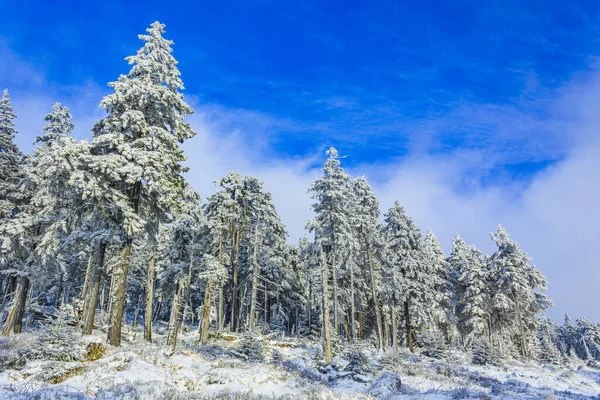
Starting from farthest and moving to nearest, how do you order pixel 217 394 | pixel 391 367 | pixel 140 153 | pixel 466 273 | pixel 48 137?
pixel 466 273, pixel 48 137, pixel 391 367, pixel 140 153, pixel 217 394

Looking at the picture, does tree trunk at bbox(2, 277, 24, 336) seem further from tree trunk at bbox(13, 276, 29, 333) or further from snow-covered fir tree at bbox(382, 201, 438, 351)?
snow-covered fir tree at bbox(382, 201, 438, 351)

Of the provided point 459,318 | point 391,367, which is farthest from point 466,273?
point 391,367

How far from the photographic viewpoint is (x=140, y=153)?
15.4m

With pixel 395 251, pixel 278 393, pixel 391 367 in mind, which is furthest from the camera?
pixel 395 251

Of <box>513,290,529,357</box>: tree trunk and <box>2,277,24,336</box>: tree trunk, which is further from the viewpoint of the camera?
<box>513,290,529,357</box>: tree trunk

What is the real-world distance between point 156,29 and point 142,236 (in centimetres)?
1031

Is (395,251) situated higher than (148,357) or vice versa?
(395,251)

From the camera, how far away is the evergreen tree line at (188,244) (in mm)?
15664

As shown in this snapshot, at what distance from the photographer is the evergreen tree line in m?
15.7

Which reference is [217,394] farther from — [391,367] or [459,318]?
[459,318]

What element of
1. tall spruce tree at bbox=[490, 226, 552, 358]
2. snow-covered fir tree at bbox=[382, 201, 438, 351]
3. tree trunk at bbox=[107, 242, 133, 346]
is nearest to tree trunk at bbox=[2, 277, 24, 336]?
tree trunk at bbox=[107, 242, 133, 346]

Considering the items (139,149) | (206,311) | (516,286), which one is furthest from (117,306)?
(516,286)

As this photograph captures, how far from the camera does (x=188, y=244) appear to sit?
1208 inches

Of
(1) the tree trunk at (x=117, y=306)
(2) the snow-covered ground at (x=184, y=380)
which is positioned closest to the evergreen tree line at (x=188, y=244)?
(1) the tree trunk at (x=117, y=306)
